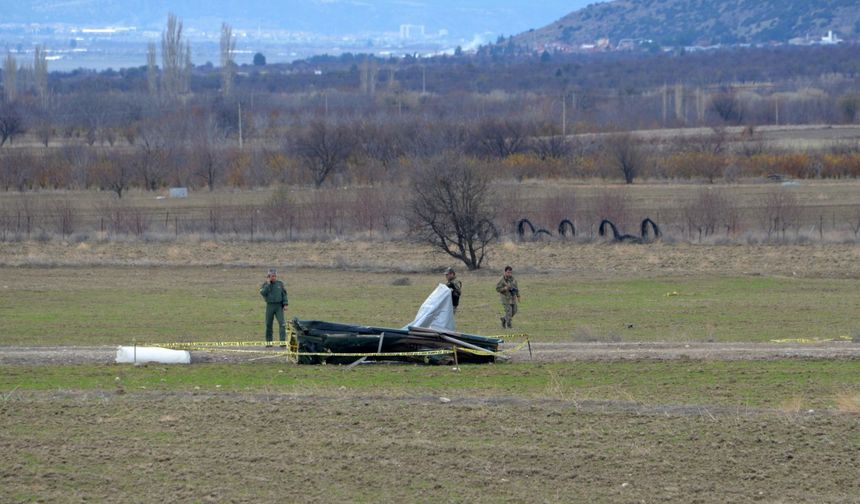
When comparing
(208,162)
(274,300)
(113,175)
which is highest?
(208,162)

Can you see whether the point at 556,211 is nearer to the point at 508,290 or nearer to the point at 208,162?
the point at 508,290

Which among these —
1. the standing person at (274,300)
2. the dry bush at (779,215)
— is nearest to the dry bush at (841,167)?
the dry bush at (779,215)

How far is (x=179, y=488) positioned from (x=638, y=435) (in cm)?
520

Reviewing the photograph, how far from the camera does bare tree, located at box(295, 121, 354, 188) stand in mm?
73625

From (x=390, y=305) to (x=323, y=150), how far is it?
150 feet

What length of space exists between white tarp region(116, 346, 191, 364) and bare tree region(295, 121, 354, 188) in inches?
2080

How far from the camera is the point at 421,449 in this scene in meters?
13.2

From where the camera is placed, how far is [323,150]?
246ft

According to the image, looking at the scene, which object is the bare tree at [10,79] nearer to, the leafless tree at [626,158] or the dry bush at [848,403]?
the leafless tree at [626,158]

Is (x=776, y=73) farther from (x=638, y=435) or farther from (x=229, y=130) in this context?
(x=638, y=435)

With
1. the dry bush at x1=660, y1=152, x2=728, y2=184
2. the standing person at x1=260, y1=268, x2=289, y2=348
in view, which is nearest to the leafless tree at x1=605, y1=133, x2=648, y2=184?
the dry bush at x1=660, y1=152, x2=728, y2=184

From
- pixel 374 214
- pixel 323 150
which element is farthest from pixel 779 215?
pixel 323 150

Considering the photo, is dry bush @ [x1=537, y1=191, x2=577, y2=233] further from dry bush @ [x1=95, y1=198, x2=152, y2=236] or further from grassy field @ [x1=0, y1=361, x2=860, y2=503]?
grassy field @ [x1=0, y1=361, x2=860, y2=503]

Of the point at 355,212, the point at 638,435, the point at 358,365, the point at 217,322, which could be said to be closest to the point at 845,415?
the point at 638,435
